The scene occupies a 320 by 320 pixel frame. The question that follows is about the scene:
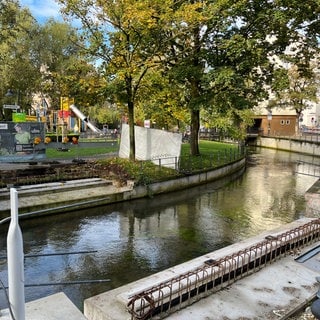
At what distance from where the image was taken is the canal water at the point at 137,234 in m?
7.91

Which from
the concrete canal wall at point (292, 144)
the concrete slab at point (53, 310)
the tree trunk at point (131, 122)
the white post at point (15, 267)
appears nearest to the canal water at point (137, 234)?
the concrete slab at point (53, 310)

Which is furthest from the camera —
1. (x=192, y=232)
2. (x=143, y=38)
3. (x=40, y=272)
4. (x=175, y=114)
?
(x=175, y=114)

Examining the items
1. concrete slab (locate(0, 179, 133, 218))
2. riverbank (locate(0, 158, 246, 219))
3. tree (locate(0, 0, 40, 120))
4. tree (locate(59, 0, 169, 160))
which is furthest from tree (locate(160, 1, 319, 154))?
tree (locate(0, 0, 40, 120))

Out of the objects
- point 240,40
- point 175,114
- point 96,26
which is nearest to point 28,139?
point 96,26

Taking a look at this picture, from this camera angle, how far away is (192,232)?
11.4 m

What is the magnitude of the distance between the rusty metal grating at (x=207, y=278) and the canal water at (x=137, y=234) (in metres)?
1.01

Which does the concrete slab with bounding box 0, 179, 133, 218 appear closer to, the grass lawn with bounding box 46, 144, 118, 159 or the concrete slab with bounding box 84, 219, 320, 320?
the grass lawn with bounding box 46, 144, 118, 159

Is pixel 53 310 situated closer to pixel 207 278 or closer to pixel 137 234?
pixel 207 278

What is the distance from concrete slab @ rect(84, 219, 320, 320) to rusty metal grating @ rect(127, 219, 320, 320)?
0.11 meters

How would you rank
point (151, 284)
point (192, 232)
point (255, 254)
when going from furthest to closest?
1. point (192, 232)
2. point (255, 254)
3. point (151, 284)

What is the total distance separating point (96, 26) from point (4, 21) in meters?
5.67

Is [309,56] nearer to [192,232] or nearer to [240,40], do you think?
[240,40]

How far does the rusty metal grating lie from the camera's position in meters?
4.79

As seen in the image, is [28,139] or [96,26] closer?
[28,139]
